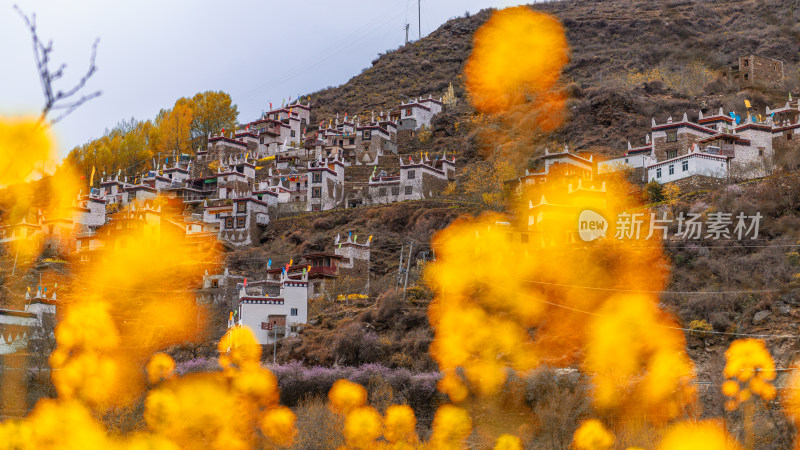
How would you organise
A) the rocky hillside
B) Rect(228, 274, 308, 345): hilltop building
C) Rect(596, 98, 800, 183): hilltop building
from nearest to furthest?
Rect(228, 274, 308, 345): hilltop building → Rect(596, 98, 800, 183): hilltop building → the rocky hillside

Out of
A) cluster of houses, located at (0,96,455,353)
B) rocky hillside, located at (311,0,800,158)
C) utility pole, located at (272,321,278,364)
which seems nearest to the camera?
utility pole, located at (272,321,278,364)

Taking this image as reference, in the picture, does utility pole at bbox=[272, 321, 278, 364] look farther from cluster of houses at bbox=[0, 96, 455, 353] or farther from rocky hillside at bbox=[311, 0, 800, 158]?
rocky hillside at bbox=[311, 0, 800, 158]

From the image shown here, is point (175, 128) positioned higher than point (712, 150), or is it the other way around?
point (175, 128)

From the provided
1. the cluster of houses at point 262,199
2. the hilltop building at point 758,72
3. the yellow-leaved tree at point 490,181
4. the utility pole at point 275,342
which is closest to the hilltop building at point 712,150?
the yellow-leaved tree at point 490,181

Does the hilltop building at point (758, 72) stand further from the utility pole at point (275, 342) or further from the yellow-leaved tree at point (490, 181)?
the utility pole at point (275, 342)

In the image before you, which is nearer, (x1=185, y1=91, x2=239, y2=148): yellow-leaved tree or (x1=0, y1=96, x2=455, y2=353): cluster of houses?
(x1=0, y1=96, x2=455, y2=353): cluster of houses

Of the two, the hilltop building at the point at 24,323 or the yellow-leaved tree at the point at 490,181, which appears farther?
the yellow-leaved tree at the point at 490,181

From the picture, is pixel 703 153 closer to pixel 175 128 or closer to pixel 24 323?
pixel 24 323

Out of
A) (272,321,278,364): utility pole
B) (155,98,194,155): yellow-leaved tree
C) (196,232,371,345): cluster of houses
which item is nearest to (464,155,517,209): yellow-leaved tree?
(196,232,371,345): cluster of houses

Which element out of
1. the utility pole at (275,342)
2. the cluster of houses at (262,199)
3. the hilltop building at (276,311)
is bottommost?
the utility pole at (275,342)

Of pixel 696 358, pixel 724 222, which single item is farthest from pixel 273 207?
pixel 696 358

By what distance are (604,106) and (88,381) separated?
50351 mm

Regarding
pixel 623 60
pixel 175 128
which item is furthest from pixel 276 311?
pixel 623 60

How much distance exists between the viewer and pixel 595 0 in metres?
136
